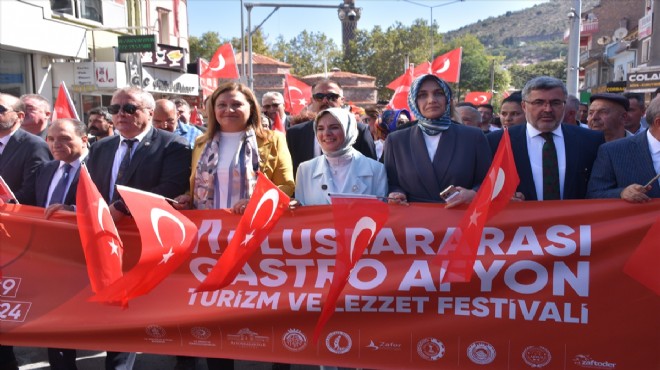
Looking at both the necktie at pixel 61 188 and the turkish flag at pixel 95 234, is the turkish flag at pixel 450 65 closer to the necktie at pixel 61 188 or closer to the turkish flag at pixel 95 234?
the necktie at pixel 61 188

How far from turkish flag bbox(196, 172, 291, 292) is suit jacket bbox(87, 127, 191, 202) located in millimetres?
783

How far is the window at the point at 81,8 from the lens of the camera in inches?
628

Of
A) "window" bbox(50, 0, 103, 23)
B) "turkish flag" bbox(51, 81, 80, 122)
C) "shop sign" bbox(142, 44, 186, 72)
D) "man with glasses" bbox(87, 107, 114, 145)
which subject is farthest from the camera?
"shop sign" bbox(142, 44, 186, 72)

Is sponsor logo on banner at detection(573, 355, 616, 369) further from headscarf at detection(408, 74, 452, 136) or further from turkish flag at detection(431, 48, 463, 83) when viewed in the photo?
turkish flag at detection(431, 48, 463, 83)

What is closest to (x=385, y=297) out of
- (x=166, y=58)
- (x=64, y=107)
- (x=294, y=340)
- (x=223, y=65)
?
(x=294, y=340)

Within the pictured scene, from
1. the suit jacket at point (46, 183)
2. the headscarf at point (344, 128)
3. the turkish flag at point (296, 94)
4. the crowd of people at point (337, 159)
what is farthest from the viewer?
the turkish flag at point (296, 94)

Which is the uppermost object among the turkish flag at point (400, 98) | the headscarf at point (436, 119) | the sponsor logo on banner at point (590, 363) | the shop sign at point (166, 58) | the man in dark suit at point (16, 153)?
the shop sign at point (166, 58)

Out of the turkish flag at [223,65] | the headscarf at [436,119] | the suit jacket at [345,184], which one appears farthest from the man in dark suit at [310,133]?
the turkish flag at [223,65]

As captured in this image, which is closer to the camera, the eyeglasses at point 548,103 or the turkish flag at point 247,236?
the turkish flag at point 247,236

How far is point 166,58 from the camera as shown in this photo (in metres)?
21.3

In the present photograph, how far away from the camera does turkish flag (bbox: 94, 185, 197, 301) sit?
3.15m

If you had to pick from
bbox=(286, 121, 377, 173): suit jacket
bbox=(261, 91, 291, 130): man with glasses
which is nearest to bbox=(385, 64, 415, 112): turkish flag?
bbox=(261, 91, 291, 130): man with glasses

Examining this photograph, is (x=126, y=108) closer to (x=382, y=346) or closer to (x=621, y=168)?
(x=382, y=346)

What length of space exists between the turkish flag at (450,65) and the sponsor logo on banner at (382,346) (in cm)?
954
